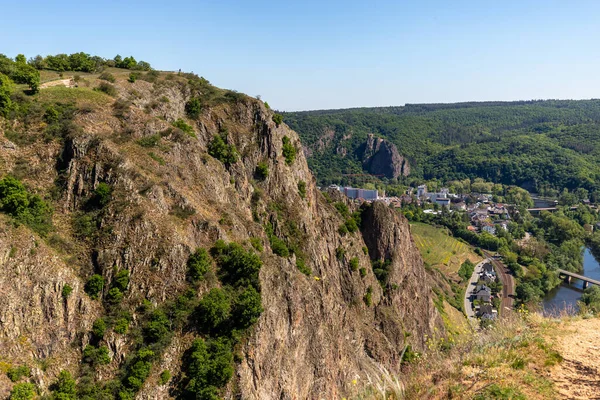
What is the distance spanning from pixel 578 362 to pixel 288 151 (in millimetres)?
40958

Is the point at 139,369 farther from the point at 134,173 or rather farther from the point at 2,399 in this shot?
the point at 134,173

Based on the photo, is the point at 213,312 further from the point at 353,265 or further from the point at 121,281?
the point at 353,265

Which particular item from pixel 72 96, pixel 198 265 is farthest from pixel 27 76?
pixel 198 265

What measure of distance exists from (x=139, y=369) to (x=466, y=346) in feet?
67.4

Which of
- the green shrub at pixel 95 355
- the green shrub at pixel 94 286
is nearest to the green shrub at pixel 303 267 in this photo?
the green shrub at pixel 94 286

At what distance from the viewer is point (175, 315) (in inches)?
1100

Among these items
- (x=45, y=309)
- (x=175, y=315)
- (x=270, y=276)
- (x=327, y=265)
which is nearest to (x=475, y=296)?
(x=327, y=265)

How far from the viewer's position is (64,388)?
78.1 feet

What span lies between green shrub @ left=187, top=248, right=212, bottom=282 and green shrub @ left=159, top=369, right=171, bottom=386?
6.56m

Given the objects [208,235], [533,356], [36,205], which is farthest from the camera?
[208,235]

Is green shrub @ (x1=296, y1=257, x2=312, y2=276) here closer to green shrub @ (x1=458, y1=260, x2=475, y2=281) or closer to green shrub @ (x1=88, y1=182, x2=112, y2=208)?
green shrub @ (x1=88, y1=182, x2=112, y2=208)

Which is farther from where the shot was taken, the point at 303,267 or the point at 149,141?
the point at 303,267

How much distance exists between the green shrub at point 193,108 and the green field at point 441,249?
257ft

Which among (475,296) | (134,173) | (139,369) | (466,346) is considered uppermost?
(134,173)
